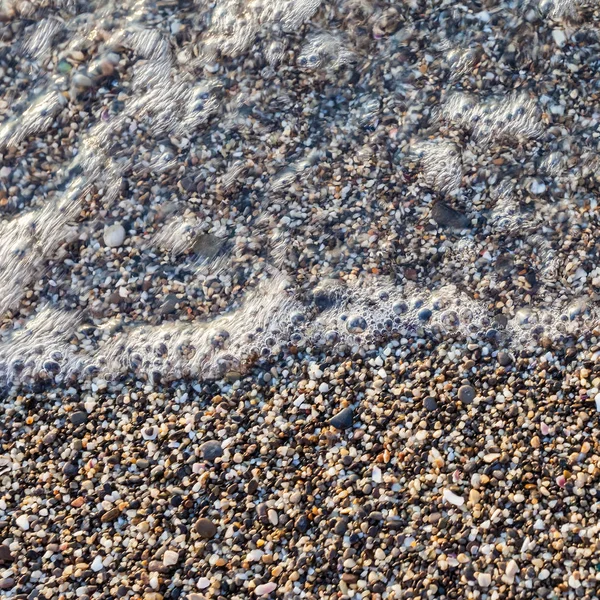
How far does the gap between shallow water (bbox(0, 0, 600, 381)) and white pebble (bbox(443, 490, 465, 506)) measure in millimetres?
718

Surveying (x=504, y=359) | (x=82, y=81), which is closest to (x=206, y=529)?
(x=504, y=359)

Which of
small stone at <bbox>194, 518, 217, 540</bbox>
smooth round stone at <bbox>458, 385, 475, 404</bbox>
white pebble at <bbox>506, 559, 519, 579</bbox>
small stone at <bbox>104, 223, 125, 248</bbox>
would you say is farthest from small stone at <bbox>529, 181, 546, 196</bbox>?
small stone at <bbox>194, 518, 217, 540</bbox>

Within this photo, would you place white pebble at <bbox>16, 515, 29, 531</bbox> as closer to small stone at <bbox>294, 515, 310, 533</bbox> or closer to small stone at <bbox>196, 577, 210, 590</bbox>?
small stone at <bbox>196, 577, 210, 590</bbox>

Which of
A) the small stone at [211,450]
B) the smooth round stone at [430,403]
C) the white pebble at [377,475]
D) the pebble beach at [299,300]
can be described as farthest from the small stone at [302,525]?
the smooth round stone at [430,403]

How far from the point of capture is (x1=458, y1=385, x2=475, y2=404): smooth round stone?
8.90 ft

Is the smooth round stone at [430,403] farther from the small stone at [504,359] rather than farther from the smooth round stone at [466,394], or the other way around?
the small stone at [504,359]

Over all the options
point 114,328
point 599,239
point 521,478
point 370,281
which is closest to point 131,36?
point 114,328

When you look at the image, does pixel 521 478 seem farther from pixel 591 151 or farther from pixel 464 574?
pixel 591 151

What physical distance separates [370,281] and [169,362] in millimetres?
1026

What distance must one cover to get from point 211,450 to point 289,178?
4.52 ft

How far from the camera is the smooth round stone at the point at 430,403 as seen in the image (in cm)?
272

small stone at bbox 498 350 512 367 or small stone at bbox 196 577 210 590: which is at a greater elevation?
small stone at bbox 196 577 210 590

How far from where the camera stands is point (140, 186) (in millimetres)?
3229

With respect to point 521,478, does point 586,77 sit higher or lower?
higher
